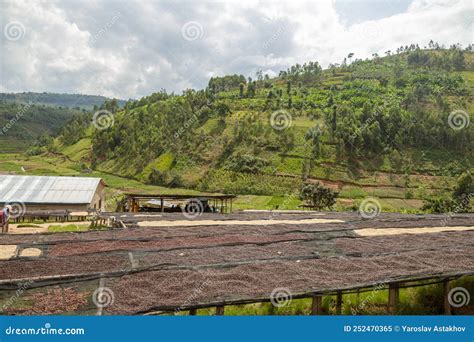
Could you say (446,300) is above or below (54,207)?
below

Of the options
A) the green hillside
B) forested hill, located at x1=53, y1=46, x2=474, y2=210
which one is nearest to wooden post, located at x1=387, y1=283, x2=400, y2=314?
the green hillside

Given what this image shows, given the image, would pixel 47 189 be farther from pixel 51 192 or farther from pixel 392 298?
pixel 392 298

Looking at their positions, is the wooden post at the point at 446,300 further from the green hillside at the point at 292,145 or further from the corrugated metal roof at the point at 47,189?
the green hillside at the point at 292,145

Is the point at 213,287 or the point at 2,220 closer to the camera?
the point at 213,287

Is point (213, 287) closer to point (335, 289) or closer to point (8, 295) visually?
point (335, 289)

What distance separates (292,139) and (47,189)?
1682 inches

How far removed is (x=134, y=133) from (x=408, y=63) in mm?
89586

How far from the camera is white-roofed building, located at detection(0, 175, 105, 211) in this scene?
91.5ft

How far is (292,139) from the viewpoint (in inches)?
2584

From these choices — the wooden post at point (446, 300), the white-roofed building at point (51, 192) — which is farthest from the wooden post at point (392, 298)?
the white-roofed building at point (51, 192)

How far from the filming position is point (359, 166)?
2434 inches

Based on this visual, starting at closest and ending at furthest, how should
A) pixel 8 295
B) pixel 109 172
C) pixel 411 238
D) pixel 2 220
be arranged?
pixel 8 295 < pixel 411 238 < pixel 2 220 < pixel 109 172

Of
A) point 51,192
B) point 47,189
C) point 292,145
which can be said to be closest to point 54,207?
point 51,192

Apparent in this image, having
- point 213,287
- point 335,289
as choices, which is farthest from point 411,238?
point 213,287
